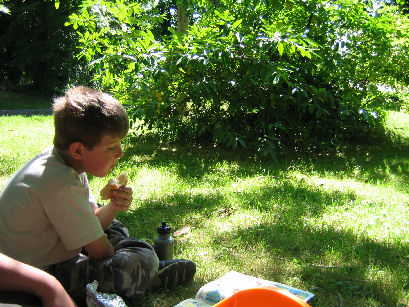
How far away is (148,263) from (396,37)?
5.92 m

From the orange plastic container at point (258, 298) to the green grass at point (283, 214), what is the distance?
2.06ft

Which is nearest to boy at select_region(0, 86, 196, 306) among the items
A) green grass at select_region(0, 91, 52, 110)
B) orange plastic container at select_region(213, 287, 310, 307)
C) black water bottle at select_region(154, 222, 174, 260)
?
black water bottle at select_region(154, 222, 174, 260)

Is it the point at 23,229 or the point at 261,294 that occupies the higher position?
the point at 23,229

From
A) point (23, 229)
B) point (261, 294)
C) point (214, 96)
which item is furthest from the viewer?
point (214, 96)

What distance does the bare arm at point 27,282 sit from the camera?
158 cm

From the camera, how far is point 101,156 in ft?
7.22

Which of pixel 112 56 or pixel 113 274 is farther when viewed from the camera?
pixel 112 56

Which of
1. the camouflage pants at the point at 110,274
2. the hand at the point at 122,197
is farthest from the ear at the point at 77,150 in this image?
the camouflage pants at the point at 110,274

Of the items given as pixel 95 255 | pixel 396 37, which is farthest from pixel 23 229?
pixel 396 37

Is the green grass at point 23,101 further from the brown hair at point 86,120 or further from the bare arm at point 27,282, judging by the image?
the bare arm at point 27,282

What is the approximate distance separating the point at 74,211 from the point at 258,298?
0.90m

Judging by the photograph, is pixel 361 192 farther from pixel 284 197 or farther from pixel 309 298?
pixel 309 298

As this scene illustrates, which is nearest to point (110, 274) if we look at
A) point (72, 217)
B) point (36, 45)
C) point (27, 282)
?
point (72, 217)

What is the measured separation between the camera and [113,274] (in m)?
2.20
